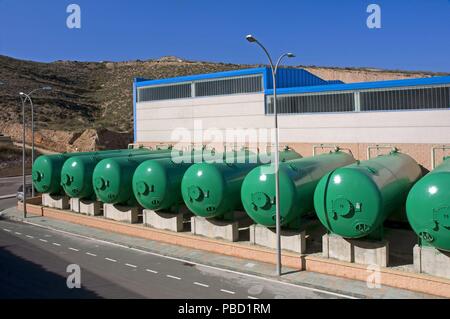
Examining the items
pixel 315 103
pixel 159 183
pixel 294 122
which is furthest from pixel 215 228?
pixel 315 103

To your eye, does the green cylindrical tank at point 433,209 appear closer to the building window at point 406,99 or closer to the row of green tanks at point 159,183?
the building window at point 406,99

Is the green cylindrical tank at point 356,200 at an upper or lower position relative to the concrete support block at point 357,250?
upper

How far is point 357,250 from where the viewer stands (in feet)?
52.6

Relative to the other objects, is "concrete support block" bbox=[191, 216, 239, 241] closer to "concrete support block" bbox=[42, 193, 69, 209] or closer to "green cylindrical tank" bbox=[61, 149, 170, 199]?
"green cylindrical tank" bbox=[61, 149, 170, 199]

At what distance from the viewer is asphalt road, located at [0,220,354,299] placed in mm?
14266

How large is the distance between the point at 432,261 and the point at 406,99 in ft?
29.9

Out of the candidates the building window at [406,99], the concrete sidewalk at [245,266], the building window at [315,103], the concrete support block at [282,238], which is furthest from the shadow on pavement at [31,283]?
the building window at [406,99]

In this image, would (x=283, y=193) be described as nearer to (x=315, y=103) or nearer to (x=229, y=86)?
(x=315, y=103)

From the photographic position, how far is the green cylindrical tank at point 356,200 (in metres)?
14.8

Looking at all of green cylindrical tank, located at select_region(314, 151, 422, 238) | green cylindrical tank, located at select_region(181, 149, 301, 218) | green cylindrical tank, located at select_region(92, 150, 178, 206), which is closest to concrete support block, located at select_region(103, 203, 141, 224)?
green cylindrical tank, located at select_region(92, 150, 178, 206)

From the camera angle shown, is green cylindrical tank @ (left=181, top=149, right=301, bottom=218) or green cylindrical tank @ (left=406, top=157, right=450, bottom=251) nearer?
green cylindrical tank @ (left=406, top=157, right=450, bottom=251)

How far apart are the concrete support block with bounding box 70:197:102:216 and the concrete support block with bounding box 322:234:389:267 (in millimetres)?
14499

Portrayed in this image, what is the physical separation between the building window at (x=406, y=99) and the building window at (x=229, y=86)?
6766 mm
